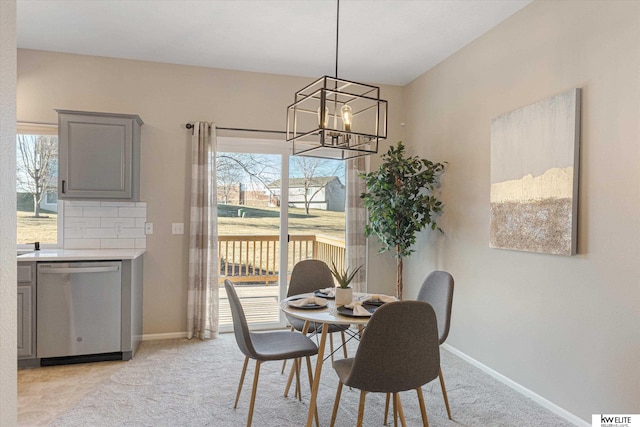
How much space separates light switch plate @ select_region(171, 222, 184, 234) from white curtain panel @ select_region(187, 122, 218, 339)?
13 centimetres

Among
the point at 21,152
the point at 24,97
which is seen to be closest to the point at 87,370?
the point at 21,152

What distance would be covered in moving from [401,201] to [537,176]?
127 cm

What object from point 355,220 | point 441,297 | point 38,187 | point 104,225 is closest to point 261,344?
point 441,297

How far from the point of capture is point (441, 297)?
2.73 m

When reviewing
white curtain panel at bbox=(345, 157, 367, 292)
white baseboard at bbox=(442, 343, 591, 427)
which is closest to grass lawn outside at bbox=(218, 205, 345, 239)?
white curtain panel at bbox=(345, 157, 367, 292)

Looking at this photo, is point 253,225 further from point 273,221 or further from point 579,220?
point 579,220

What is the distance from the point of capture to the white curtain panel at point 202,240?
4059 mm

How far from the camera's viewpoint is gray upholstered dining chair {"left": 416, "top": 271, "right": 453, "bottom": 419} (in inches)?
102

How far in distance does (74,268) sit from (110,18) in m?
2.02

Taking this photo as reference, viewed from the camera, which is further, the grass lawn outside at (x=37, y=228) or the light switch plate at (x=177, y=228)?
the light switch plate at (x=177, y=228)

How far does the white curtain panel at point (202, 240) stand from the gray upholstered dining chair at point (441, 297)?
7.26 feet

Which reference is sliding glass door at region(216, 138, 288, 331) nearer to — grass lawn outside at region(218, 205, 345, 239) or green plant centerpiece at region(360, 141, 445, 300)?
grass lawn outside at region(218, 205, 345, 239)

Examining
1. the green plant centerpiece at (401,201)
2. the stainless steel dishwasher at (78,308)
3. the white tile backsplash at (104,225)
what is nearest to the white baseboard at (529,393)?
the green plant centerpiece at (401,201)

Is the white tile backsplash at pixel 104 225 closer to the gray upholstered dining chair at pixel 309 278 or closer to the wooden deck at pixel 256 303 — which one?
the wooden deck at pixel 256 303
